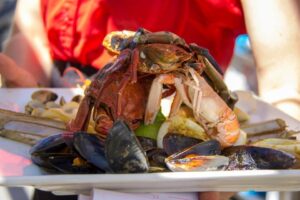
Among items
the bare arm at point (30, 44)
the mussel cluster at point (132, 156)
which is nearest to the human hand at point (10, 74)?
the bare arm at point (30, 44)

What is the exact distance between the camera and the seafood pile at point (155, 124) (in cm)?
68

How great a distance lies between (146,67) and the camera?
2.46 feet

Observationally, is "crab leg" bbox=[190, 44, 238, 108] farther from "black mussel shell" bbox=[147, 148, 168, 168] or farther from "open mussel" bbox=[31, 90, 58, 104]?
"open mussel" bbox=[31, 90, 58, 104]

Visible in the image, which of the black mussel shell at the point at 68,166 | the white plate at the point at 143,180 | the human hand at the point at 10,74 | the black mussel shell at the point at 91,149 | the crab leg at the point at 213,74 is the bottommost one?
the white plate at the point at 143,180

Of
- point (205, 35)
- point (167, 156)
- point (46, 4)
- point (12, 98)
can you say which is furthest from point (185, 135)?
point (46, 4)

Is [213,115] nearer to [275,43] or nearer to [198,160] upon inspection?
[198,160]

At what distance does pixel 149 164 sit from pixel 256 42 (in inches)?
23.3

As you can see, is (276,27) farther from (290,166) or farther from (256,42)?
(290,166)

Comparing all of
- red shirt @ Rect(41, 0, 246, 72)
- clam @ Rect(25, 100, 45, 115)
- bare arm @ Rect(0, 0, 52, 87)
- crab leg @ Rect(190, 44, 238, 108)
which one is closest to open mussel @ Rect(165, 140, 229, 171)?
crab leg @ Rect(190, 44, 238, 108)

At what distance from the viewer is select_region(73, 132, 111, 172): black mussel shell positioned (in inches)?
26.4

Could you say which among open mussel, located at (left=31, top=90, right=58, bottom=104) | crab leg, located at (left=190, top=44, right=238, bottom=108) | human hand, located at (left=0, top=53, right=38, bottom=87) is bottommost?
crab leg, located at (left=190, top=44, right=238, bottom=108)

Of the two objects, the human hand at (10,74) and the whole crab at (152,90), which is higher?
the human hand at (10,74)

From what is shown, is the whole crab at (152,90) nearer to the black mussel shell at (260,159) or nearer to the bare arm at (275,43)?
the black mussel shell at (260,159)

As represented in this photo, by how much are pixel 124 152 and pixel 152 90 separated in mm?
139
